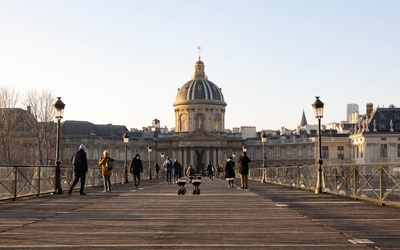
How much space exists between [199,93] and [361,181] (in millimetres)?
132165

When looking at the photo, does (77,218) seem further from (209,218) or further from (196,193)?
(196,193)

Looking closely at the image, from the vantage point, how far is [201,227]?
13.7 m

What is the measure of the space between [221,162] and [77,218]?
133 metres

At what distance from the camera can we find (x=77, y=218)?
16.0 metres

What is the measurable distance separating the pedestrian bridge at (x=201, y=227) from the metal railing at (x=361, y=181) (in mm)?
662

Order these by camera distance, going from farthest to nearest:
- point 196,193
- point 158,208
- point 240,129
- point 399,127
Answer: point 240,129
point 399,127
point 196,193
point 158,208

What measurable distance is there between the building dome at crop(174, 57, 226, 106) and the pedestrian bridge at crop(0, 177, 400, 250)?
134 metres

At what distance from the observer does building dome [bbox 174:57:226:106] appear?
505ft

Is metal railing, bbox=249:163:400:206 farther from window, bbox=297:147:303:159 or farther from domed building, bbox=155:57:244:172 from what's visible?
window, bbox=297:147:303:159

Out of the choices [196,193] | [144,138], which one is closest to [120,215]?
[196,193]

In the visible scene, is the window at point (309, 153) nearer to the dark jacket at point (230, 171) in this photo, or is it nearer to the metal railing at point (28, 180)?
the dark jacket at point (230, 171)

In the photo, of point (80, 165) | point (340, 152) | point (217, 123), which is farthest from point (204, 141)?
point (80, 165)

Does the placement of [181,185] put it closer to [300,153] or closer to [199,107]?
[300,153]

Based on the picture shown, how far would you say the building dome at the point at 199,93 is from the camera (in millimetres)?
153875
